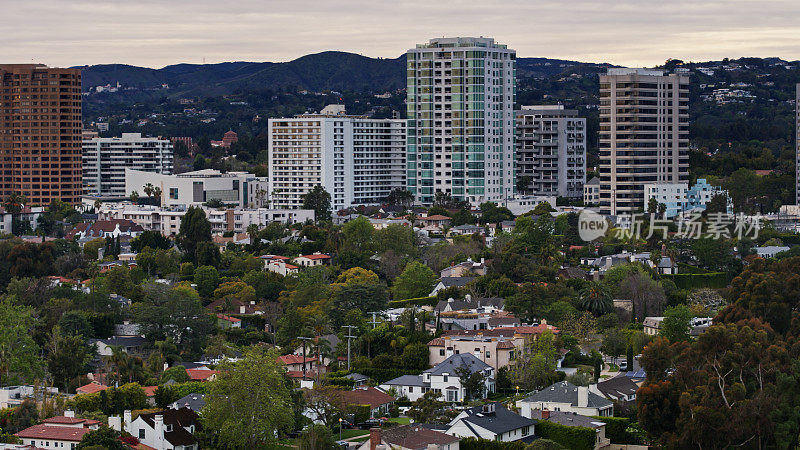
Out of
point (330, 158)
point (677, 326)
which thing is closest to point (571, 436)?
point (677, 326)

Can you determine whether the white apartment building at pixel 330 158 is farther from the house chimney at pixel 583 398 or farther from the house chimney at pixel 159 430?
the house chimney at pixel 159 430

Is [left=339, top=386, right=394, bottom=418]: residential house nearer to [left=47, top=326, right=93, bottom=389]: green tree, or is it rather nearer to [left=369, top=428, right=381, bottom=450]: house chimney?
[left=369, top=428, right=381, bottom=450]: house chimney

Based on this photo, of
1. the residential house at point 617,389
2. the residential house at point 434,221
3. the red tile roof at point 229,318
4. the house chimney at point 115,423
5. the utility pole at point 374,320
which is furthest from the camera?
the residential house at point 434,221

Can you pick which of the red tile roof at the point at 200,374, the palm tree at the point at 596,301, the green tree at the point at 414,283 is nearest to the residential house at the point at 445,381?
the red tile roof at the point at 200,374

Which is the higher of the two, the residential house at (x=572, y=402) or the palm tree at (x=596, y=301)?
the palm tree at (x=596, y=301)

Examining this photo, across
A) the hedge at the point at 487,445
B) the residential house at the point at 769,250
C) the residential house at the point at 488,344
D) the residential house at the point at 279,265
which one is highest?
the residential house at the point at 769,250

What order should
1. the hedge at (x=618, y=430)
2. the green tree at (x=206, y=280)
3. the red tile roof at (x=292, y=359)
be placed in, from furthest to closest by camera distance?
1. the green tree at (x=206, y=280)
2. the red tile roof at (x=292, y=359)
3. the hedge at (x=618, y=430)

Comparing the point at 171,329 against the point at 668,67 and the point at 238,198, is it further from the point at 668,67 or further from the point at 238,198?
the point at 668,67

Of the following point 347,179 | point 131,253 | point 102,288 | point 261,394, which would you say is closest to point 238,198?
point 347,179
